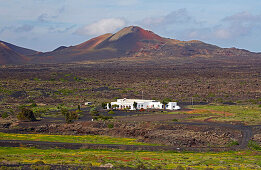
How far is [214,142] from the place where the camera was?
50.1 metres

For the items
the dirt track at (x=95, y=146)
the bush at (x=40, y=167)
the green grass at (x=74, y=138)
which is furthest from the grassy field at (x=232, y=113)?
the bush at (x=40, y=167)

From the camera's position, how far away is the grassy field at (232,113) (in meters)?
69.7

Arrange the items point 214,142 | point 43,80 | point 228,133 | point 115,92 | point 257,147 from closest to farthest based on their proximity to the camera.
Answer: point 257,147, point 214,142, point 228,133, point 115,92, point 43,80

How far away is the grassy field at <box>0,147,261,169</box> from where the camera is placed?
34.5m

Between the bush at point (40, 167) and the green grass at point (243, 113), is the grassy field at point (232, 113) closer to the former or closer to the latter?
the green grass at point (243, 113)

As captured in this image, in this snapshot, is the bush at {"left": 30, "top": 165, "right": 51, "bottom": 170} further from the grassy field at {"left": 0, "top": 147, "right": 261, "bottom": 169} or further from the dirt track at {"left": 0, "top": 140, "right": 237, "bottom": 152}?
the dirt track at {"left": 0, "top": 140, "right": 237, "bottom": 152}

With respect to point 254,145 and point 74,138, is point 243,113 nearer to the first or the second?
point 254,145

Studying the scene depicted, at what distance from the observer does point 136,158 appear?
38094 mm

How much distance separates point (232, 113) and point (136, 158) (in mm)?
45688

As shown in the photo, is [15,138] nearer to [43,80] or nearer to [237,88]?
[237,88]

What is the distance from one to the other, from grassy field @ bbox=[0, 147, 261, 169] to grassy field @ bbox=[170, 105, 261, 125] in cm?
2642

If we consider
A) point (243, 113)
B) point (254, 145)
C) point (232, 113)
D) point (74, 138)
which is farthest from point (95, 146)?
point (243, 113)

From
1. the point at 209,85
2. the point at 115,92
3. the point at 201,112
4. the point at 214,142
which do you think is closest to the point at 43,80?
the point at 115,92

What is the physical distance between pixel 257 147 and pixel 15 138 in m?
28.2
